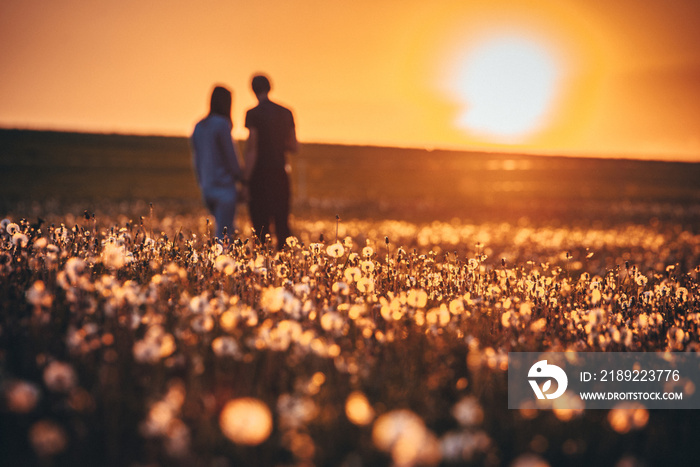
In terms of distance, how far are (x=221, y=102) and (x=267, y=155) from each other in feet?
3.14

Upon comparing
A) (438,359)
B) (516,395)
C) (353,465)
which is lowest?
(353,465)

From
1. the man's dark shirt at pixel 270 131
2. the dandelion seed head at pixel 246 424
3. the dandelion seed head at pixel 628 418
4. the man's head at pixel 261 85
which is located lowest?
the dandelion seed head at pixel 628 418

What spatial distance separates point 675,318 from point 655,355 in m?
0.98

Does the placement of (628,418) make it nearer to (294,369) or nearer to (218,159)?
(294,369)

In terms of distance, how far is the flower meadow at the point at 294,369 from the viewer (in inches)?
85.2

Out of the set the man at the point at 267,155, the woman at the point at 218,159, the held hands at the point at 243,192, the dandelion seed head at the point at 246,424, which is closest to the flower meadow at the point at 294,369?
the dandelion seed head at the point at 246,424

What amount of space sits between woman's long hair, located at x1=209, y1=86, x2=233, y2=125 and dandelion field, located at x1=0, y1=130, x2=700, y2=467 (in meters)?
3.01

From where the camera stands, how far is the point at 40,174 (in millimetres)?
44312

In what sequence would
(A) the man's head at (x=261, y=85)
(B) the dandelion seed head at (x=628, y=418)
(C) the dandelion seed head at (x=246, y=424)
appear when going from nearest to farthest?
(C) the dandelion seed head at (x=246, y=424), (B) the dandelion seed head at (x=628, y=418), (A) the man's head at (x=261, y=85)

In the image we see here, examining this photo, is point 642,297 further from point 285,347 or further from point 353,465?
point 353,465

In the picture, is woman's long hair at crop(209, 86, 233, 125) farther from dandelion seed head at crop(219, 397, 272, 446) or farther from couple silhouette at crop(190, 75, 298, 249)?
dandelion seed head at crop(219, 397, 272, 446)

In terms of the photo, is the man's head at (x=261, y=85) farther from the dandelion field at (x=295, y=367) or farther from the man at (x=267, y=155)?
the dandelion field at (x=295, y=367)

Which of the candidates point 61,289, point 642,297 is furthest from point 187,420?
point 642,297

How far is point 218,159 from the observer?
7523 millimetres
